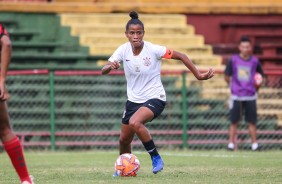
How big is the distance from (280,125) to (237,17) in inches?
149

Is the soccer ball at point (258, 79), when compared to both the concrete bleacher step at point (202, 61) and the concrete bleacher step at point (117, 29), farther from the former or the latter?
the concrete bleacher step at point (117, 29)

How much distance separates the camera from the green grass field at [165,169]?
11.1 m

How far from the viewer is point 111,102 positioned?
64.2 feet

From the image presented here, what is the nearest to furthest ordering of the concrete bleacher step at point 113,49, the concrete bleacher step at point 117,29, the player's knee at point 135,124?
the player's knee at point 135,124 < the concrete bleacher step at point 113,49 < the concrete bleacher step at point 117,29

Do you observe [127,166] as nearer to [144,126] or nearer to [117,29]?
[144,126]

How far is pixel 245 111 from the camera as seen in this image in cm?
1875

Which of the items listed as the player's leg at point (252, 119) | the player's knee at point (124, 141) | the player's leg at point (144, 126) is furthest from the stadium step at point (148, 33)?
Result: the player's leg at point (144, 126)

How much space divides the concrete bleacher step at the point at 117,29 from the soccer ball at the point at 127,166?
32.2 feet

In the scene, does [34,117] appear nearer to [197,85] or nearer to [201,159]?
[197,85]

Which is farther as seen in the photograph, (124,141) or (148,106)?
(124,141)

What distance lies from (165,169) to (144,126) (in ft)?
4.09

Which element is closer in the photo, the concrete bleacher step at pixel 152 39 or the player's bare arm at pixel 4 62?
the player's bare arm at pixel 4 62

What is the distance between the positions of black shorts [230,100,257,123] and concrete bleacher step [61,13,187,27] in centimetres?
438

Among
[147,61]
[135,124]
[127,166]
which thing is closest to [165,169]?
[127,166]
